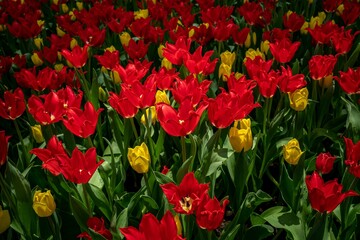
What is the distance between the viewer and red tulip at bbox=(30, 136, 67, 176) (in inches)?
53.1

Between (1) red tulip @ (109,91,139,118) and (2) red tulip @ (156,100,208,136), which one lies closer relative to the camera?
(2) red tulip @ (156,100,208,136)

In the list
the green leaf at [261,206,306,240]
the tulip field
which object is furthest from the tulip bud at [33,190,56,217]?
the green leaf at [261,206,306,240]

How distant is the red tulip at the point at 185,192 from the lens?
121 cm

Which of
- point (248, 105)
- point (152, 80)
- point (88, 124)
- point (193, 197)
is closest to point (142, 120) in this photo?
point (152, 80)

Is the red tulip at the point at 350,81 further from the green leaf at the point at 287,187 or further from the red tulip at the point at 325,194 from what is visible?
the red tulip at the point at 325,194

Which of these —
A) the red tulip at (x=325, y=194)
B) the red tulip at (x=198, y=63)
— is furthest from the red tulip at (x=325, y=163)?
the red tulip at (x=198, y=63)

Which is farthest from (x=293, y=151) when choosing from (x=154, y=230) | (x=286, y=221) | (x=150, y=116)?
(x=154, y=230)

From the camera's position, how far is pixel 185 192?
126cm

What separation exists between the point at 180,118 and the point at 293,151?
405 millimetres

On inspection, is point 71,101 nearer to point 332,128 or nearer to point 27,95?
point 27,95

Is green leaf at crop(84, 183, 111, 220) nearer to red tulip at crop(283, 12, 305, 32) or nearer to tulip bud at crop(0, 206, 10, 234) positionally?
tulip bud at crop(0, 206, 10, 234)

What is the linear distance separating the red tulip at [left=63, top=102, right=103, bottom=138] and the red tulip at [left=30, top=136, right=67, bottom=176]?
0.35ft

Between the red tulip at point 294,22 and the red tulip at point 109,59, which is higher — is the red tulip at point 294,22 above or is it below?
below

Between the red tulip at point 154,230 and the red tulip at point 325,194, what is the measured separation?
1.32 ft
